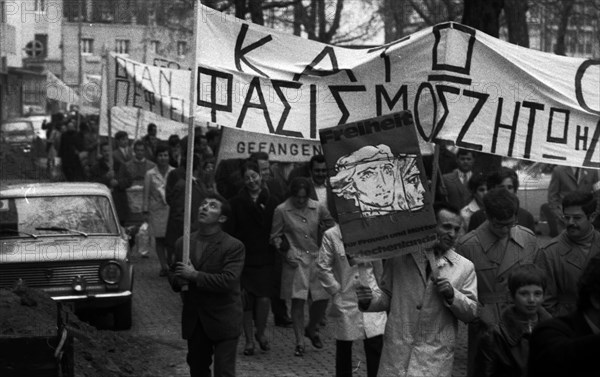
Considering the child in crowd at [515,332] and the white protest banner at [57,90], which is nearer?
the child in crowd at [515,332]

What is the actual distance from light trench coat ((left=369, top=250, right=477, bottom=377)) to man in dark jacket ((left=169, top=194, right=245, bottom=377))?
→ 4.79 ft

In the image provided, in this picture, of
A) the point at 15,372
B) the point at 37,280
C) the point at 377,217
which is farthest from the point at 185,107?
the point at 15,372

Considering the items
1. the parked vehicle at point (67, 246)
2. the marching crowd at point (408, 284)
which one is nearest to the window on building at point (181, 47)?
the marching crowd at point (408, 284)

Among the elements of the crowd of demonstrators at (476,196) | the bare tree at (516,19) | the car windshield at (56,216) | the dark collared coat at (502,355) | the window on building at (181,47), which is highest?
the bare tree at (516,19)

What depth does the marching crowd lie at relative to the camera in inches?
197

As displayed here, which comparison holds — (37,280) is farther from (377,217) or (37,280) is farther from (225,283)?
(377,217)

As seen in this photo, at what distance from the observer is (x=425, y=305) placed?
21.7ft

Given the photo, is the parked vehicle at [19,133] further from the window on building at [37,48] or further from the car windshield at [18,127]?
the window on building at [37,48]

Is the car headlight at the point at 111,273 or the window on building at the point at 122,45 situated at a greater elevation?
the window on building at the point at 122,45

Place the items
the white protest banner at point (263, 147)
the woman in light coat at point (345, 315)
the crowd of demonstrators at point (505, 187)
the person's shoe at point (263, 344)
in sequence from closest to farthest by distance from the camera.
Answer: the woman in light coat at point (345, 315) < the crowd of demonstrators at point (505, 187) < the person's shoe at point (263, 344) < the white protest banner at point (263, 147)

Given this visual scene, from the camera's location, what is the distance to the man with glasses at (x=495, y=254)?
754 centimetres

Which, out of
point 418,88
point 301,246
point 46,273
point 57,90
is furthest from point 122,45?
point 418,88

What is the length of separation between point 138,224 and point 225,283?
10251mm

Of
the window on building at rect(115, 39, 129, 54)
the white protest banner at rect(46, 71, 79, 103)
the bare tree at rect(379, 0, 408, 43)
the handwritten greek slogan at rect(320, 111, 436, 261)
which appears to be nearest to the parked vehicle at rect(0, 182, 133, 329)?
the white protest banner at rect(46, 71, 79, 103)
